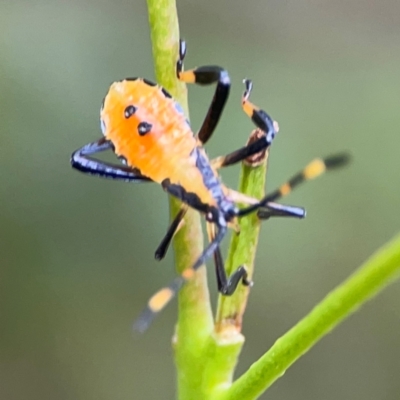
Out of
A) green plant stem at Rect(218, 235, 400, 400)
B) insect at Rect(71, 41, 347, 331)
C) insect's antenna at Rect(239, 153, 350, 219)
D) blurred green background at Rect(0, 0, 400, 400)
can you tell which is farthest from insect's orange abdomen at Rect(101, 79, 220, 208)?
blurred green background at Rect(0, 0, 400, 400)

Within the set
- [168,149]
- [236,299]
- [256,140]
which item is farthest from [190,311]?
[168,149]

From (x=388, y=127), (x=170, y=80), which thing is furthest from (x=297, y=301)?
(x=170, y=80)

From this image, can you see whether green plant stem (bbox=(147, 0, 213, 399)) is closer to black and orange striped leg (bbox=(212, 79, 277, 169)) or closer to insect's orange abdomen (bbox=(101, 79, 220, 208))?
black and orange striped leg (bbox=(212, 79, 277, 169))

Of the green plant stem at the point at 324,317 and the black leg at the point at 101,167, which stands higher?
the green plant stem at the point at 324,317

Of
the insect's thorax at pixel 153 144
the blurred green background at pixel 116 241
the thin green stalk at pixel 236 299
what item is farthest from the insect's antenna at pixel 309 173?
the blurred green background at pixel 116 241

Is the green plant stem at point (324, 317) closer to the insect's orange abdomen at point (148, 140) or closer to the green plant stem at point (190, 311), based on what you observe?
the green plant stem at point (190, 311)

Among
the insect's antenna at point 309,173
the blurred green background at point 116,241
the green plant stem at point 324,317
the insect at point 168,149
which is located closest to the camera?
the green plant stem at point 324,317
